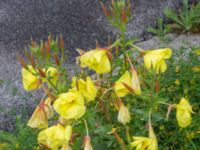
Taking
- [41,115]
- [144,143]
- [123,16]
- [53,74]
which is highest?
[123,16]

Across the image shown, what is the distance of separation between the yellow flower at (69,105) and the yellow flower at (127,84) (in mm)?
172

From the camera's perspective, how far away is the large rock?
434 centimetres

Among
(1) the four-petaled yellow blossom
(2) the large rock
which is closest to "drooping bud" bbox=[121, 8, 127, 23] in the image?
(1) the four-petaled yellow blossom

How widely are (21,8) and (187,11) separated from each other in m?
1.41

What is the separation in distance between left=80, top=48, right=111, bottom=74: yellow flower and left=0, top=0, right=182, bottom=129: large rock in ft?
6.52

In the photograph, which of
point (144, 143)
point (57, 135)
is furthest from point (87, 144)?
point (144, 143)

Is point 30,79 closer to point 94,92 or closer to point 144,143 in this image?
point 94,92

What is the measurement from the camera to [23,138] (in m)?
2.98

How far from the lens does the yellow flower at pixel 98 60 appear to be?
6.88 feet

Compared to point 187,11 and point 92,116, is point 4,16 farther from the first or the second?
point 92,116

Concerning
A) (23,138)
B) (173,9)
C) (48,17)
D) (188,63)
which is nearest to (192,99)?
(188,63)

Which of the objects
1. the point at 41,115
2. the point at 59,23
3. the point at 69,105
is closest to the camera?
the point at 69,105

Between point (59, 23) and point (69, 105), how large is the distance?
259 cm

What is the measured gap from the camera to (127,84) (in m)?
2.15
